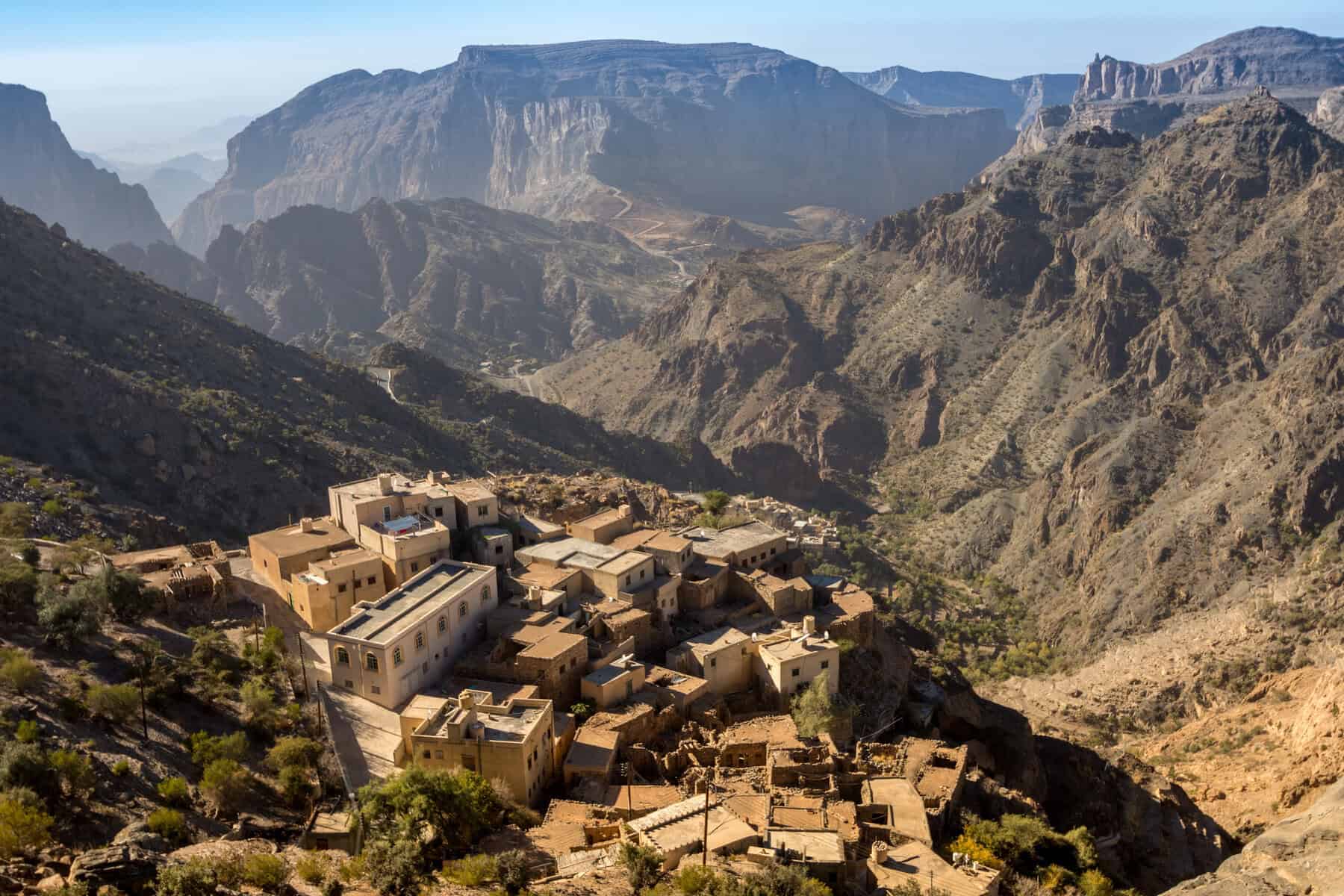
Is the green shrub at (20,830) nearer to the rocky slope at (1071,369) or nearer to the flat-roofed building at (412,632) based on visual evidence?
the flat-roofed building at (412,632)

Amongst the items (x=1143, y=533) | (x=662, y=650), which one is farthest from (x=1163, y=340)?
(x=662, y=650)

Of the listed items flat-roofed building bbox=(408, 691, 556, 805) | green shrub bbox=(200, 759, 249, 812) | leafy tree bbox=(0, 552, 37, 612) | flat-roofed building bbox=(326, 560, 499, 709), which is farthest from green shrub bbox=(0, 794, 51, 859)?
leafy tree bbox=(0, 552, 37, 612)

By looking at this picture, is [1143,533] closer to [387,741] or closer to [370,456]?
[370,456]

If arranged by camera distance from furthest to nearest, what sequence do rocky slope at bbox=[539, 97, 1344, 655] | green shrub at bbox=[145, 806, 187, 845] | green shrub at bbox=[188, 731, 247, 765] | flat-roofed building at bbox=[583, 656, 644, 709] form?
rocky slope at bbox=[539, 97, 1344, 655]
flat-roofed building at bbox=[583, 656, 644, 709]
green shrub at bbox=[188, 731, 247, 765]
green shrub at bbox=[145, 806, 187, 845]

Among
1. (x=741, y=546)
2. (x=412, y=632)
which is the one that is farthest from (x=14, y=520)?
(x=741, y=546)

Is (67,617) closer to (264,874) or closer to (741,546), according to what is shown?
(264,874)

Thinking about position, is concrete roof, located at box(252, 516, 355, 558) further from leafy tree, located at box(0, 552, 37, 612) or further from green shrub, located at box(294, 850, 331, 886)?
green shrub, located at box(294, 850, 331, 886)
